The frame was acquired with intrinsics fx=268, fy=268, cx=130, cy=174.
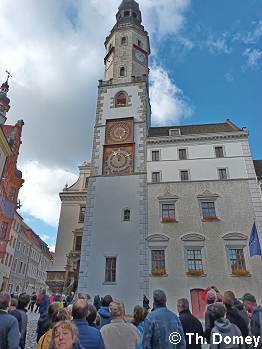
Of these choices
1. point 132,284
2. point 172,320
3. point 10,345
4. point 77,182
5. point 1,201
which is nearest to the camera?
point 10,345

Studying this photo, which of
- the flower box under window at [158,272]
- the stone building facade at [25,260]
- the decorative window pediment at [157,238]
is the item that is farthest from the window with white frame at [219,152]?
the stone building facade at [25,260]

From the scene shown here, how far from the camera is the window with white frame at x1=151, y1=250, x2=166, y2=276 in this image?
1958 centimetres

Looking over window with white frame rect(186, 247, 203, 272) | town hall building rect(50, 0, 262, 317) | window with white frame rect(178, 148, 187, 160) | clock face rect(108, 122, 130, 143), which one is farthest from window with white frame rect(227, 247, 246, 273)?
clock face rect(108, 122, 130, 143)

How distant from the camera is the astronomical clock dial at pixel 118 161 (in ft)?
79.1

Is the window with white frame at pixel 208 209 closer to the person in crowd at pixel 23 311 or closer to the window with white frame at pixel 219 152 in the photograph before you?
the window with white frame at pixel 219 152

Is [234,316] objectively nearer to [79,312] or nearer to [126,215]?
[79,312]

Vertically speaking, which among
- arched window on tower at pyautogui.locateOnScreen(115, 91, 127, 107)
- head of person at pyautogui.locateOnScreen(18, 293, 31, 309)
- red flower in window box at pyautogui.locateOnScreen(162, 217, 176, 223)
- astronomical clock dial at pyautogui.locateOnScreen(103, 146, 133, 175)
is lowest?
head of person at pyautogui.locateOnScreen(18, 293, 31, 309)

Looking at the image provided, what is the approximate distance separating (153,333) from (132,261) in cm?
1636

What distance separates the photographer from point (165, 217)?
21.8 m

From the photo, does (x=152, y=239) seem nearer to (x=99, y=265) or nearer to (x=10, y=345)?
(x=99, y=265)

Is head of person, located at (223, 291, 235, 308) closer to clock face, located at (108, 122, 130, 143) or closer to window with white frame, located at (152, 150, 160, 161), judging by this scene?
window with white frame, located at (152, 150, 160, 161)

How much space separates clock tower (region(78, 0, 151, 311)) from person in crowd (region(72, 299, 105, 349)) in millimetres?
16909

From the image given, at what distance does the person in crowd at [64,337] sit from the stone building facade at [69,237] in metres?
24.3

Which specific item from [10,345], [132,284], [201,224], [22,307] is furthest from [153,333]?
[201,224]
